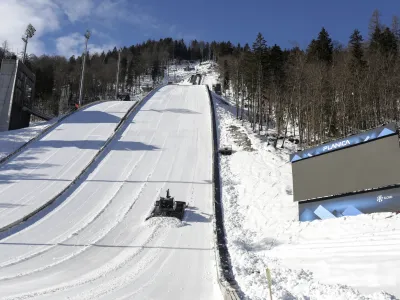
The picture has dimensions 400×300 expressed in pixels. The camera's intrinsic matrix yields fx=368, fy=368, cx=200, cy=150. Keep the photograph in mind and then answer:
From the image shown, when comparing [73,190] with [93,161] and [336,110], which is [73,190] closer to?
[93,161]

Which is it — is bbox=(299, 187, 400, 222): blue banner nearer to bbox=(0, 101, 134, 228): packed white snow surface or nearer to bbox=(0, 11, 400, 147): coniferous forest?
bbox=(0, 11, 400, 147): coniferous forest

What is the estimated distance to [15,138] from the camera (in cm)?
2889

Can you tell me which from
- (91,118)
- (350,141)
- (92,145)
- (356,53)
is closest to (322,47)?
(356,53)

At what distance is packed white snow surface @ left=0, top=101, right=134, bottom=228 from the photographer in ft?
56.4

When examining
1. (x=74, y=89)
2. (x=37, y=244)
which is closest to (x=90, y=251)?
→ (x=37, y=244)

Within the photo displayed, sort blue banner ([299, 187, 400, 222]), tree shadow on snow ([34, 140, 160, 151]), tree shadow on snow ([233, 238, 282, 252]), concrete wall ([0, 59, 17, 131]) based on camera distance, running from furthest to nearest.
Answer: concrete wall ([0, 59, 17, 131]), tree shadow on snow ([34, 140, 160, 151]), tree shadow on snow ([233, 238, 282, 252]), blue banner ([299, 187, 400, 222])

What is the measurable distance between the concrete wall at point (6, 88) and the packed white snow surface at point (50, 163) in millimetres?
4787

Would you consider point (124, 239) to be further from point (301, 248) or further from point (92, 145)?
point (92, 145)

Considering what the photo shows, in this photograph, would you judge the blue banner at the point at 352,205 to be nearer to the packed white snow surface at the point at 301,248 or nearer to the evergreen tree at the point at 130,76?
the packed white snow surface at the point at 301,248

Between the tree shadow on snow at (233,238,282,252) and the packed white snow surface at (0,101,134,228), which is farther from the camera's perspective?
the packed white snow surface at (0,101,134,228)

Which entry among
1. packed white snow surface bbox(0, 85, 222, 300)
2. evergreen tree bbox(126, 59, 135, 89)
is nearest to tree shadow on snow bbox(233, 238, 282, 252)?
packed white snow surface bbox(0, 85, 222, 300)

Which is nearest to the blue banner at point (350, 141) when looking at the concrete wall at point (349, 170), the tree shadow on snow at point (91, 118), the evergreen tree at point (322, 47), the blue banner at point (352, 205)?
the concrete wall at point (349, 170)

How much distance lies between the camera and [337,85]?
3017 centimetres

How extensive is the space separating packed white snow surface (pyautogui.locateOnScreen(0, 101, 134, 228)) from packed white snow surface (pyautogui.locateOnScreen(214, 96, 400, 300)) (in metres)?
9.04
